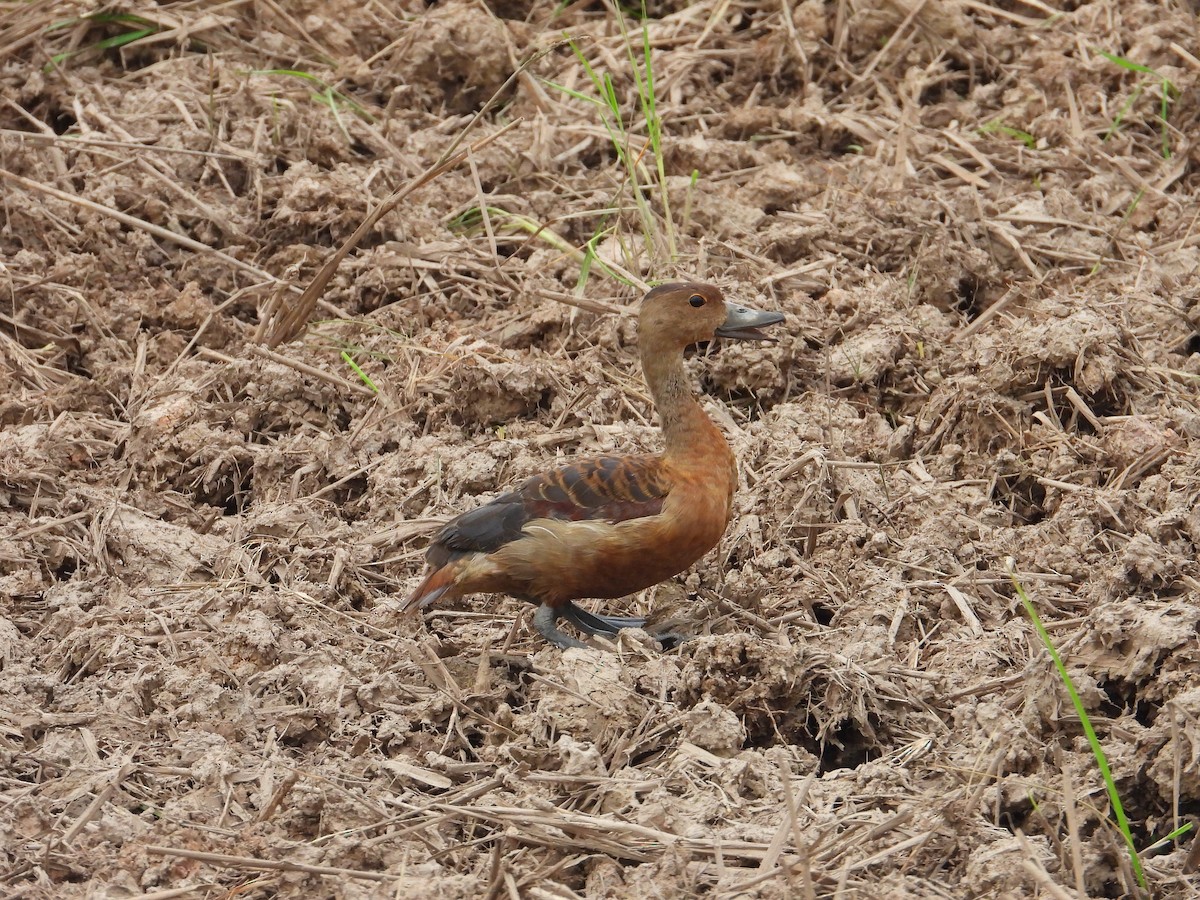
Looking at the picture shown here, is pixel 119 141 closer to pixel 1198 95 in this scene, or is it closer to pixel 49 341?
pixel 49 341

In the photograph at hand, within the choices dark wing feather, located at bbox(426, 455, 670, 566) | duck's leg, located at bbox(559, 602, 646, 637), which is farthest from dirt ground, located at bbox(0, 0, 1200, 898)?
dark wing feather, located at bbox(426, 455, 670, 566)

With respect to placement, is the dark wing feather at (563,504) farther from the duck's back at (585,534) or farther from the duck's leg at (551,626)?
the duck's leg at (551,626)

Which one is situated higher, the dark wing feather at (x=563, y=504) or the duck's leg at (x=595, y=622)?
the dark wing feather at (x=563, y=504)

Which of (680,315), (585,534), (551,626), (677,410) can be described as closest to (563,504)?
(585,534)

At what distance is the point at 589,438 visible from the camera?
5.57m

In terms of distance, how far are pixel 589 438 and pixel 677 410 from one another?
2.34ft

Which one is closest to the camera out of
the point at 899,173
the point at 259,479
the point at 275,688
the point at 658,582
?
the point at 275,688

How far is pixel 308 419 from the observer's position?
5.80 metres

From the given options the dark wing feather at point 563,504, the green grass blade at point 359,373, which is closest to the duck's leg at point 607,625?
the dark wing feather at point 563,504

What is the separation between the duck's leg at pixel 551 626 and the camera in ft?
15.2

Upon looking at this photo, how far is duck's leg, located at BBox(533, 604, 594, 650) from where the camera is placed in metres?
4.64

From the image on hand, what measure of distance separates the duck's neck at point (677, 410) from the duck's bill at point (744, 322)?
194mm

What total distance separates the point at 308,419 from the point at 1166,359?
3.20 m

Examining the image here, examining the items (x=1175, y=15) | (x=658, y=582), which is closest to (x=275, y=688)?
(x=658, y=582)
